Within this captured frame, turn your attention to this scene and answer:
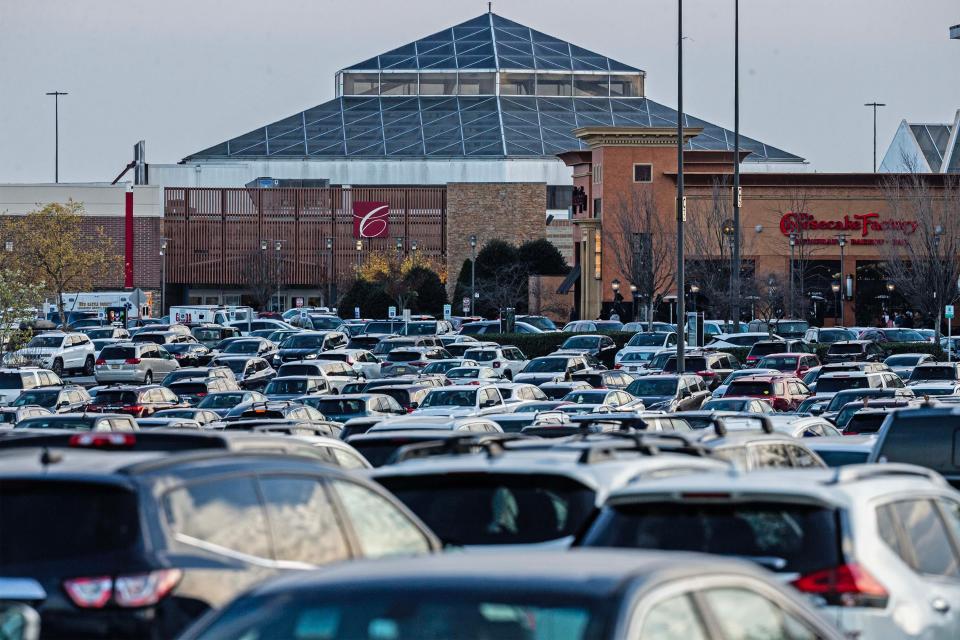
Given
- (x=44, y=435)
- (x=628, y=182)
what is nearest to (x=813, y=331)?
(x=628, y=182)

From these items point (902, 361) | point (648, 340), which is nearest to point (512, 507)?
point (902, 361)

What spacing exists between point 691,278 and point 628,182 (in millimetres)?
6922

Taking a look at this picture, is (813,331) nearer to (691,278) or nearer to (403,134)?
(691,278)

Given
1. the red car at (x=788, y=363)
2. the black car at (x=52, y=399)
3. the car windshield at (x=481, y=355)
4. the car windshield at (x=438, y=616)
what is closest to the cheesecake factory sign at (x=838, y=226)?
the car windshield at (x=481, y=355)

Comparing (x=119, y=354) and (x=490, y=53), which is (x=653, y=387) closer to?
(x=119, y=354)

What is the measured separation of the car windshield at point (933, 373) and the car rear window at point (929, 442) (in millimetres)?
23723

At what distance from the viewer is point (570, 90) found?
131125 mm

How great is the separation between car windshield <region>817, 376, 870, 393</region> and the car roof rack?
24959 mm

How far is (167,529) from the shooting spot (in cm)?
670

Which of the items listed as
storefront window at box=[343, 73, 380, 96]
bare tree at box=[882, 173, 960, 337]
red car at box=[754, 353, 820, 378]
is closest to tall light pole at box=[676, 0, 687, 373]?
red car at box=[754, 353, 820, 378]

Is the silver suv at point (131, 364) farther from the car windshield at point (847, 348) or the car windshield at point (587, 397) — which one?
the car windshield at point (587, 397)

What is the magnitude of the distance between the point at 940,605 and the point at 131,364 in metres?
45.6

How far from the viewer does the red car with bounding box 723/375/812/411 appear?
1270 inches

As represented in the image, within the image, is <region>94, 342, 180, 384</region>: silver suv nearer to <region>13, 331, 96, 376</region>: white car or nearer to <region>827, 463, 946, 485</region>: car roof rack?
<region>13, 331, 96, 376</region>: white car
